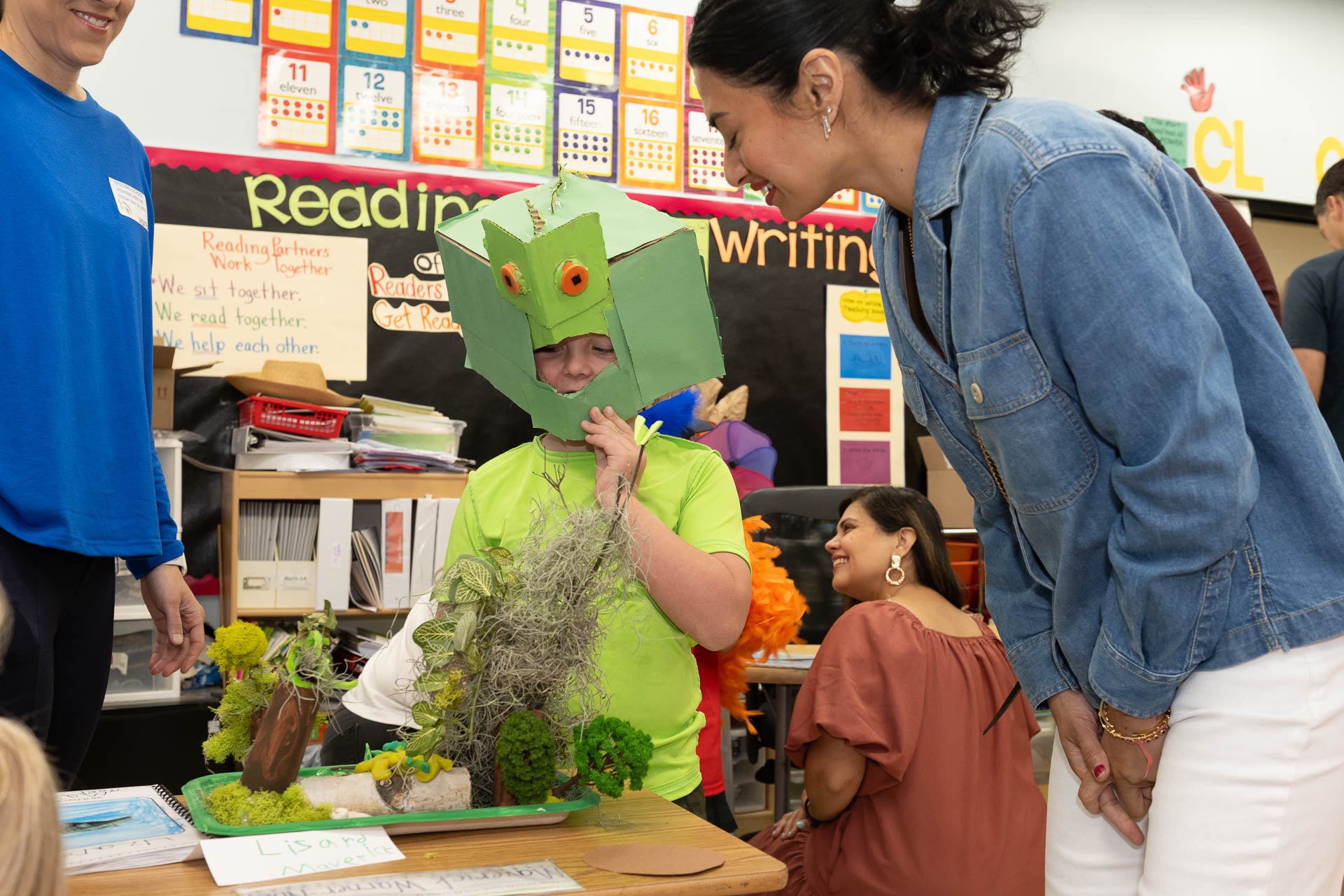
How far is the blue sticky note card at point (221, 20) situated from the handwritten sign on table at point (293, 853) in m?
3.16

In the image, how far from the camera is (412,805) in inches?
48.3

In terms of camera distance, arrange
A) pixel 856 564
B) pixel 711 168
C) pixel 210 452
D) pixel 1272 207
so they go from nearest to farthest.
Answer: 1. pixel 856 564
2. pixel 210 452
3. pixel 711 168
4. pixel 1272 207

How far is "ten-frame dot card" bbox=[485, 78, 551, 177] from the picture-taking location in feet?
12.9

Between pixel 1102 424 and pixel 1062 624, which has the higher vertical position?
pixel 1102 424

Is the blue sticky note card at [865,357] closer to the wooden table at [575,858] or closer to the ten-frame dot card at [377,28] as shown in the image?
the ten-frame dot card at [377,28]

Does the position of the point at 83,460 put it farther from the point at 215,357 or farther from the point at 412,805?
the point at 215,357

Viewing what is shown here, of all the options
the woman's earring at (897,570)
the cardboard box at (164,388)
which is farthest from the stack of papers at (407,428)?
the woman's earring at (897,570)

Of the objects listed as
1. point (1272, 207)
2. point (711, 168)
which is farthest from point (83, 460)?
point (1272, 207)

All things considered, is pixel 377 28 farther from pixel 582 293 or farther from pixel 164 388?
pixel 582 293

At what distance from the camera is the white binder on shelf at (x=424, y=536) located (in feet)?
11.2

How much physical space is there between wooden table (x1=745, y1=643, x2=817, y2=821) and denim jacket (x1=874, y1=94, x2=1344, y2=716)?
1.76m

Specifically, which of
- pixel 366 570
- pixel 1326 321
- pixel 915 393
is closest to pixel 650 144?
pixel 366 570

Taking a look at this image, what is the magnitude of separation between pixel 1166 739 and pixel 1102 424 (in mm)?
281

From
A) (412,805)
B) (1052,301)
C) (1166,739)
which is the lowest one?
(412,805)
